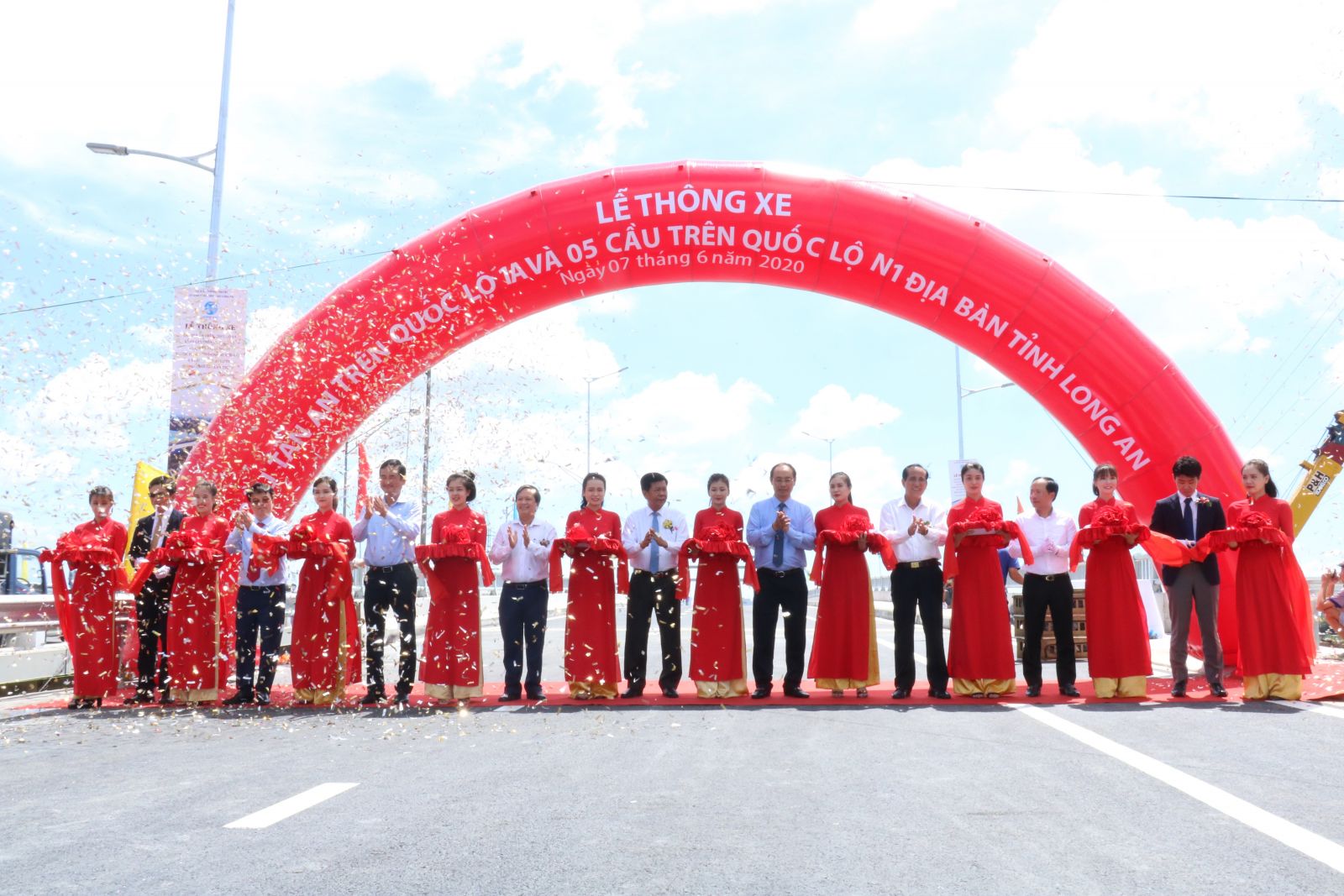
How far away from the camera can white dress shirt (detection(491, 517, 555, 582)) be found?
9.48 m

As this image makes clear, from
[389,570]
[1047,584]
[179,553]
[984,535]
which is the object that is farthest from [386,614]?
[1047,584]

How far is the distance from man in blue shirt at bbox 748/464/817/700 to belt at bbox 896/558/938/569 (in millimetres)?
798

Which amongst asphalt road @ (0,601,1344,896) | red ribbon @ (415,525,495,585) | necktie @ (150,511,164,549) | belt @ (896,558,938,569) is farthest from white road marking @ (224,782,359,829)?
belt @ (896,558,938,569)

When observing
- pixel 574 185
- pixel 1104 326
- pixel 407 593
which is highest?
pixel 574 185

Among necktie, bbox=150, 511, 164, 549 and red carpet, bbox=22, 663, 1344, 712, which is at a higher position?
necktie, bbox=150, 511, 164, 549

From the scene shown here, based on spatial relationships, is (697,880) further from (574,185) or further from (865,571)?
(574,185)

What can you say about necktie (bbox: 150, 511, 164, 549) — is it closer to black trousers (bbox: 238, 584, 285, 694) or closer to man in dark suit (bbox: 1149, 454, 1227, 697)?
black trousers (bbox: 238, 584, 285, 694)

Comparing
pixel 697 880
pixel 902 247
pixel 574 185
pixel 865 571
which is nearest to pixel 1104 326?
pixel 902 247

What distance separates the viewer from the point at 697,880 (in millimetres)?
3541

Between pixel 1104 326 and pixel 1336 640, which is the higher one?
pixel 1104 326

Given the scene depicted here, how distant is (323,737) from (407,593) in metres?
2.15

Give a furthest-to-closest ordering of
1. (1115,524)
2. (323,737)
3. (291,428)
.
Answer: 1. (291,428)
2. (1115,524)
3. (323,737)

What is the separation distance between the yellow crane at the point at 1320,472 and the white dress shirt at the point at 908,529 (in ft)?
20.4

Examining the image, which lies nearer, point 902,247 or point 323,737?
point 323,737
